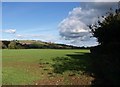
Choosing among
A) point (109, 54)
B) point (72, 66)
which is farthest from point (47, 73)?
point (109, 54)

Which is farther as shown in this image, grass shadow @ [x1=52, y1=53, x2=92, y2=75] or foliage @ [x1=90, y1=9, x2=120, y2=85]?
grass shadow @ [x1=52, y1=53, x2=92, y2=75]

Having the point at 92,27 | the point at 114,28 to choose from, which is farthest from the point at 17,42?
the point at 114,28

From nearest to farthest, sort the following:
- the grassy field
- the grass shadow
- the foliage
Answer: the foliage → the grassy field → the grass shadow

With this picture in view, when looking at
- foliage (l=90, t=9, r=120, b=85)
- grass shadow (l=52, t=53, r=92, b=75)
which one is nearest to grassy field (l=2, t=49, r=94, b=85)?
grass shadow (l=52, t=53, r=92, b=75)

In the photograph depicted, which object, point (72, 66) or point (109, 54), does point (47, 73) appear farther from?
point (109, 54)

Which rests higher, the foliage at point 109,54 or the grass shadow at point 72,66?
the foliage at point 109,54

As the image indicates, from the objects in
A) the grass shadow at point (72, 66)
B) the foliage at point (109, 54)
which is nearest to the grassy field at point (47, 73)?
the grass shadow at point (72, 66)

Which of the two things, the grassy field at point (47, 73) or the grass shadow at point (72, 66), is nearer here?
the grassy field at point (47, 73)

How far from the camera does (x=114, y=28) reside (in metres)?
21.2

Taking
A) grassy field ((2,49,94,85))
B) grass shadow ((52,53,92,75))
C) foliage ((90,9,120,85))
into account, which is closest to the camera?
foliage ((90,9,120,85))

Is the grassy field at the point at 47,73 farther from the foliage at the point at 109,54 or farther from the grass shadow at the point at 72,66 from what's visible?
the foliage at the point at 109,54

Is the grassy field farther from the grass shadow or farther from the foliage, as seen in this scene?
the foliage

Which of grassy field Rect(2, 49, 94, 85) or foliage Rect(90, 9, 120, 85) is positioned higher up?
foliage Rect(90, 9, 120, 85)

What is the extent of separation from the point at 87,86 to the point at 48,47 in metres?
76.5
